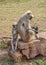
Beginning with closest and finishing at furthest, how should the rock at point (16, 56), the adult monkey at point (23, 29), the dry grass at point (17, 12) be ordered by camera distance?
1. the rock at point (16, 56)
2. the adult monkey at point (23, 29)
3. the dry grass at point (17, 12)

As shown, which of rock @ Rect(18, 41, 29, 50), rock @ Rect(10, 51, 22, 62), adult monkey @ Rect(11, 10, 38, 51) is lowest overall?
rock @ Rect(10, 51, 22, 62)

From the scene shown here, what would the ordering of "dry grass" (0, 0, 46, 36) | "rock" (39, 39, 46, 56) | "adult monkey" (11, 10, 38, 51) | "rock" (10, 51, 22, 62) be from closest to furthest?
"rock" (10, 51, 22, 62) < "adult monkey" (11, 10, 38, 51) < "rock" (39, 39, 46, 56) < "dry grass" (0, 0, 46, 36)

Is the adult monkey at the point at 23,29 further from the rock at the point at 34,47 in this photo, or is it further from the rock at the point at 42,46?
the rock at the point at 42,46

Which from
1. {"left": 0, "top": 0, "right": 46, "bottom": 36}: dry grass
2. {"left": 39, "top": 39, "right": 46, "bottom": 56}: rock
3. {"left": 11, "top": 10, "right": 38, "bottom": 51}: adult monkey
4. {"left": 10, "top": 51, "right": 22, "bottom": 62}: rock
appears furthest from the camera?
{"left": 0, "top": 0, "right": 46, "bottom": 36}: dry grass

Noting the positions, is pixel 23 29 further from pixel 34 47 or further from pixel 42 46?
pixel 42 46

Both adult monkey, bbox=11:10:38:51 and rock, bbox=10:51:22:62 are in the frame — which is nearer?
rock, bbox=10:51:22:62

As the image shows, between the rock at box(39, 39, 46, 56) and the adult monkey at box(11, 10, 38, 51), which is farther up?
the adult monkey at box(11, 10, 38, 51)

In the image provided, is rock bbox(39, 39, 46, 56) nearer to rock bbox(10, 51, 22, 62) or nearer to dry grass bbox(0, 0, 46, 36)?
rock bbox(10, 51, 22, 62)

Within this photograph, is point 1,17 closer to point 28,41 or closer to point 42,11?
point 42,11

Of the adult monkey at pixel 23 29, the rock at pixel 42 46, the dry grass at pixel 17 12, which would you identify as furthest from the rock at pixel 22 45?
the dry grass at pixel 17 12

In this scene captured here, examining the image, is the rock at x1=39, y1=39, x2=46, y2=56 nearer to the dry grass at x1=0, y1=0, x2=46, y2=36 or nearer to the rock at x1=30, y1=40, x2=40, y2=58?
the rock at x1=30, y1=40, x2=40, y2=58

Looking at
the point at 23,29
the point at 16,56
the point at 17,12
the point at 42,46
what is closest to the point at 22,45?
the point at 16,56

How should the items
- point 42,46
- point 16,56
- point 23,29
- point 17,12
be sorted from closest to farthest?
point 16,56, point 23,29, point 42,46, point 17,12

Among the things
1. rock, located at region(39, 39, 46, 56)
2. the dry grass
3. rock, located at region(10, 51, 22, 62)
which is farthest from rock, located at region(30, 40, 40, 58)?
the dry grass
